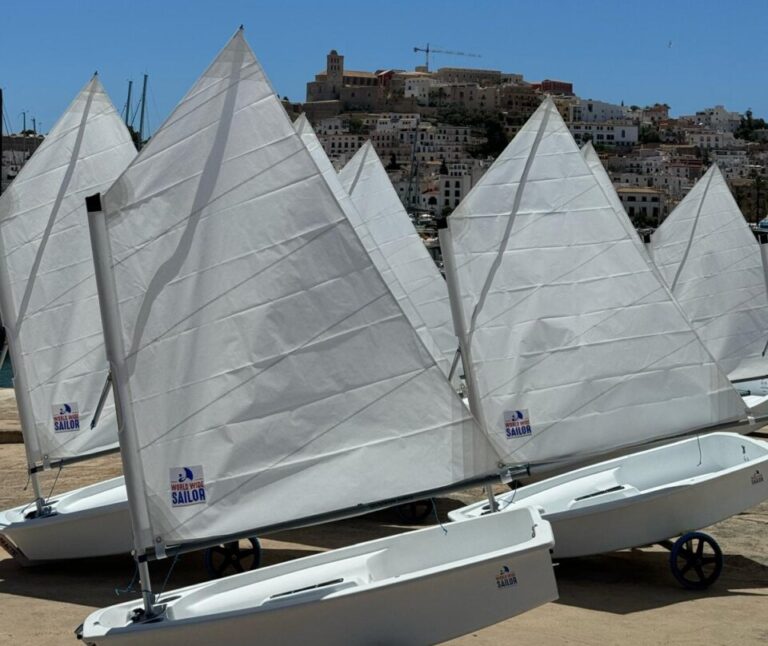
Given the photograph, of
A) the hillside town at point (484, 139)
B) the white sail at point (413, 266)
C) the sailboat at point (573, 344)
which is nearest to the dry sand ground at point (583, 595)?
the sailboat at point (573, 344)

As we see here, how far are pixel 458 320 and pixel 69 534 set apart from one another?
10.2ft

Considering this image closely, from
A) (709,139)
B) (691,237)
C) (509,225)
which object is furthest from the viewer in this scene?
(709,139)

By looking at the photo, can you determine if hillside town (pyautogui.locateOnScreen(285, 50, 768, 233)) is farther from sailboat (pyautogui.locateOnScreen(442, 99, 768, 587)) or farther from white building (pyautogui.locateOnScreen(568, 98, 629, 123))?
sailboat (pyautogui.locateOnScreen(442, 99, 768, 587))

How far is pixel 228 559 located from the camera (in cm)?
894

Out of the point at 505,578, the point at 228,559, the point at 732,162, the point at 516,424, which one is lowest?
the point at 505,578

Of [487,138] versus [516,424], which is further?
[487,138]

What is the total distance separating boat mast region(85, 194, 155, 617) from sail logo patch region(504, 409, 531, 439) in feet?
11.8

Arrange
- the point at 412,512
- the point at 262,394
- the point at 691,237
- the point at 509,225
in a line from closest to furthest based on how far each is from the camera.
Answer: the point at 262,394 → the point at 509,225 → the point at 412,512 → the point at 691,237

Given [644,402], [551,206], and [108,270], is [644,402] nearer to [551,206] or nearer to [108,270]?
[551,206]

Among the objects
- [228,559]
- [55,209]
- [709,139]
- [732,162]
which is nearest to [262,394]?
[228,559]

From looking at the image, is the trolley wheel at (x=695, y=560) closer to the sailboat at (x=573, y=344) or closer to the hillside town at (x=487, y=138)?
the sailboat at (x=573, y=344)

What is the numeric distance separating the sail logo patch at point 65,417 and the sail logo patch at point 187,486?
328 centimetres

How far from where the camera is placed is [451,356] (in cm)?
1486

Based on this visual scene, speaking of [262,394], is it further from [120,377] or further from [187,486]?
[120,377]
